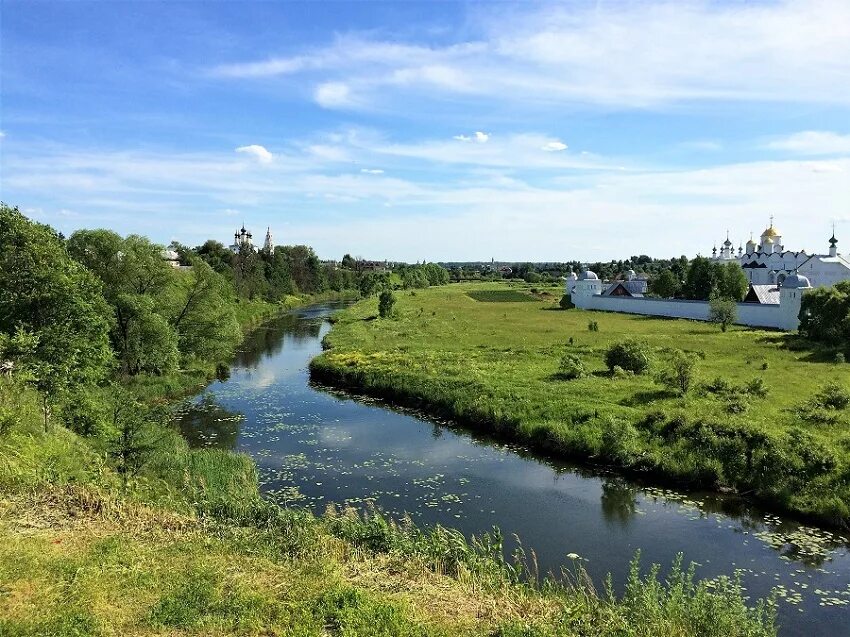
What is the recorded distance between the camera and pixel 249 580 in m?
8.48

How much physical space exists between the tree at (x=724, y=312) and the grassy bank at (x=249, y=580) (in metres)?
45.2

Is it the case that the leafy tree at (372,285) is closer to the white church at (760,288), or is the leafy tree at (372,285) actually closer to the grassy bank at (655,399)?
the white church at (760,288)

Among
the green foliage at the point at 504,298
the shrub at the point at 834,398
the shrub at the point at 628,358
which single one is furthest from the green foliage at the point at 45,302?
the green foliage at the point at 504,298

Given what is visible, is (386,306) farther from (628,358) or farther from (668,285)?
(668,285)

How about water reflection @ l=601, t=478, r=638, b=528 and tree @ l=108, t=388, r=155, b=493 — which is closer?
tree @ l=108, t=388, r=155, b=493

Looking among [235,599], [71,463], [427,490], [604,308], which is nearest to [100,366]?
[71,463]

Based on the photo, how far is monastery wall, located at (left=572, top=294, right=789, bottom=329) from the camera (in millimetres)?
51812

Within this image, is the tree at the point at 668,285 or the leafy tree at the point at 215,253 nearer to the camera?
the tree at the point at 668,285

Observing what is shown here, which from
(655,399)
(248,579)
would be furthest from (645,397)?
(248,579)

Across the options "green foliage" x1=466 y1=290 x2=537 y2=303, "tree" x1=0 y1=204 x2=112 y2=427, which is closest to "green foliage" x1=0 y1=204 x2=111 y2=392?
"tree" x1=0 y1=204 x2=112 y2=427

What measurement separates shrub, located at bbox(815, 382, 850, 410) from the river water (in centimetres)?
838

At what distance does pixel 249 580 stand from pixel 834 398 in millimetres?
22752

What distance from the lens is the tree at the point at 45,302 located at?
1786 cm

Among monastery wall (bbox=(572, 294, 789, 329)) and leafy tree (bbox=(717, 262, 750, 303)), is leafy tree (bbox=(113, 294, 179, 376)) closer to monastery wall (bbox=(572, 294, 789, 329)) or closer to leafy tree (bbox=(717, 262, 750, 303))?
monastery wall (bbox=(572, 294, 789, 329))
